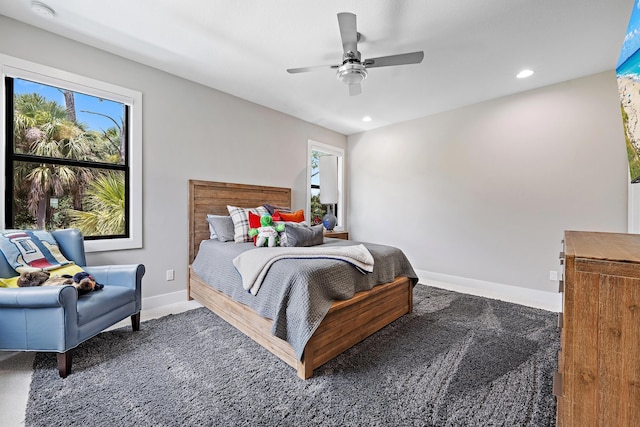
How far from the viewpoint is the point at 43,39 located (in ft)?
7.70

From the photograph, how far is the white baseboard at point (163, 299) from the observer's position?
114 inches

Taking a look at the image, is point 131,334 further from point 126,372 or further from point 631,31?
point 631,31

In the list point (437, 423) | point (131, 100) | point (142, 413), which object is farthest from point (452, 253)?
point (131, 100)

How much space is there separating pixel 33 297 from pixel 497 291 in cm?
462

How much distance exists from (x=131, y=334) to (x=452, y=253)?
4.05 metres

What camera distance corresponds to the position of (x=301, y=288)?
178 cm

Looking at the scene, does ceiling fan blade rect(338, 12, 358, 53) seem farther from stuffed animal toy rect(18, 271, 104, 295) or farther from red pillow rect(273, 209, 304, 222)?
stuffed animal toy rect(18, 271, 104, 295)

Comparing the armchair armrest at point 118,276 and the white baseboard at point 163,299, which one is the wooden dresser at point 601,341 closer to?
the armchair armrest at point 118,276

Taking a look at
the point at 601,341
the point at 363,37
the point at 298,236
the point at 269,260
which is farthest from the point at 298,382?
the point at 363,37

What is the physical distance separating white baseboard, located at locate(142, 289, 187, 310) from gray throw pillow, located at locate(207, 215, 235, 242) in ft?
2.55

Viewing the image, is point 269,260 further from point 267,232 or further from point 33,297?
point 33,297

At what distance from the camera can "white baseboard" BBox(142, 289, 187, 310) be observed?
290cm

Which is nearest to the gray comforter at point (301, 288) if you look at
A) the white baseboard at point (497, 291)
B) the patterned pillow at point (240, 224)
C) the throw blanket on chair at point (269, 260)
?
the throw blanket on chair at point (269, 260)

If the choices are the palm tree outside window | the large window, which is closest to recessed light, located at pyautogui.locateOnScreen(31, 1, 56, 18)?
the large window
